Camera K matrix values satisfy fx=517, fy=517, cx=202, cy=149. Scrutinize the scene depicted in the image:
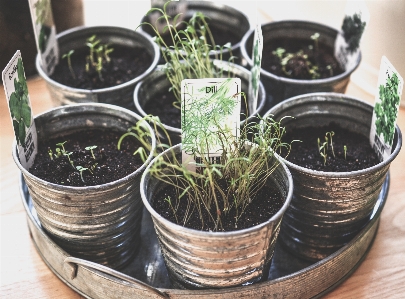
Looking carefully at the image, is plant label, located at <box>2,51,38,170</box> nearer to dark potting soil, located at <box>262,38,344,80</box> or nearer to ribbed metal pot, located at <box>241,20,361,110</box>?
ribbed metal pot, located at <box>241,20,361,110</box>

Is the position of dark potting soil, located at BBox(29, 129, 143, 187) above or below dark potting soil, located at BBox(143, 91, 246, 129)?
above

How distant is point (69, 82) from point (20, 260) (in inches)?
17.7

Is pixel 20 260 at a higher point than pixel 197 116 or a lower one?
lower

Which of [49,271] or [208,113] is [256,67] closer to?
Answer: [208,113]

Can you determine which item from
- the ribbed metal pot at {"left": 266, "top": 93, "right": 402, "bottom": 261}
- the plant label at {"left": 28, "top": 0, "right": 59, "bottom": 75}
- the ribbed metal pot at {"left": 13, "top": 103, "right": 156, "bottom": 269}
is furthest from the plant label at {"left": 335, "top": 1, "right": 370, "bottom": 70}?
the plant label at {"left": 28, "top": 0, "right": 59, "bottom": 75}

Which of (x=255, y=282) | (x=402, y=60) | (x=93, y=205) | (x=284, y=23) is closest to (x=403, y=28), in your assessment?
(x=402, y=60)

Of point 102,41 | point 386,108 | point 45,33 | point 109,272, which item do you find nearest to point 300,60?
point 386,108

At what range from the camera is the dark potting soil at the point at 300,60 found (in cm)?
131

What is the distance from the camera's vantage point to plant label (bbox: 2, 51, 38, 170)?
0.88 meters

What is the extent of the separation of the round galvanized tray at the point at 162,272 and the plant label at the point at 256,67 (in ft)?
1.02

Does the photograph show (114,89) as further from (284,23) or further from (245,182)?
(284,23)

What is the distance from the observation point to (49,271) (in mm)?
998

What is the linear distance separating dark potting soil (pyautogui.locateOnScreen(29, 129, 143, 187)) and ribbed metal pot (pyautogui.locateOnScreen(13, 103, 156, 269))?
21 millimetres

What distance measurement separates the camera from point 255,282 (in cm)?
87
